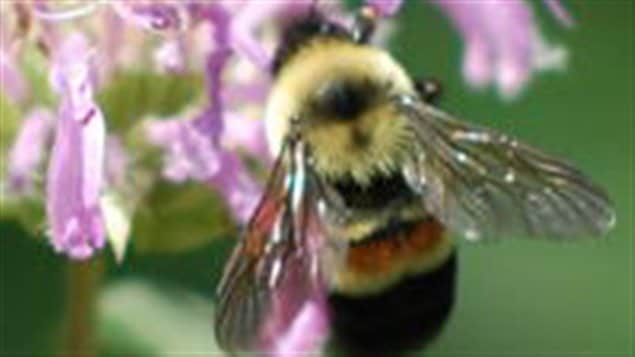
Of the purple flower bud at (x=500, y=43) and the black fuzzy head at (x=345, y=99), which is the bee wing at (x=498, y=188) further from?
the purple flower bud at (x=500, y=43)

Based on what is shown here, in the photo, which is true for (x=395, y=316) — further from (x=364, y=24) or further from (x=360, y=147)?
(x=364, y=24)

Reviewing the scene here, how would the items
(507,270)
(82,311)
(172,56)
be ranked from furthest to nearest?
(507,270) < (172,56) < (82,311)

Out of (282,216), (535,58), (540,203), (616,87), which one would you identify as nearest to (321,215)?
(282,216)

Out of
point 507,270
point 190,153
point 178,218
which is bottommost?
point 507,270

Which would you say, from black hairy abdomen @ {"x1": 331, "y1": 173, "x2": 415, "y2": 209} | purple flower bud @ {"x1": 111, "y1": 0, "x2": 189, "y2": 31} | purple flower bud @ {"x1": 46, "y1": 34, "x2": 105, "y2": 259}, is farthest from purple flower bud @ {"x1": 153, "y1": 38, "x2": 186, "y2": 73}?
black hairy abdomen @ {"x1": 331, "y1": 173, "x2": 415, "y2": 209}

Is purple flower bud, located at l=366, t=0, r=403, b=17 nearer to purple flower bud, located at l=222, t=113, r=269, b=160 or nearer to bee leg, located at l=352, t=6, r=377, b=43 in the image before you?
bee leg, located at l=352, t=6, r=377, b=43

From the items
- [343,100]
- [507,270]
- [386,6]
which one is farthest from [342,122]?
[507,270]

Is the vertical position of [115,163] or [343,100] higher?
[343,100]
